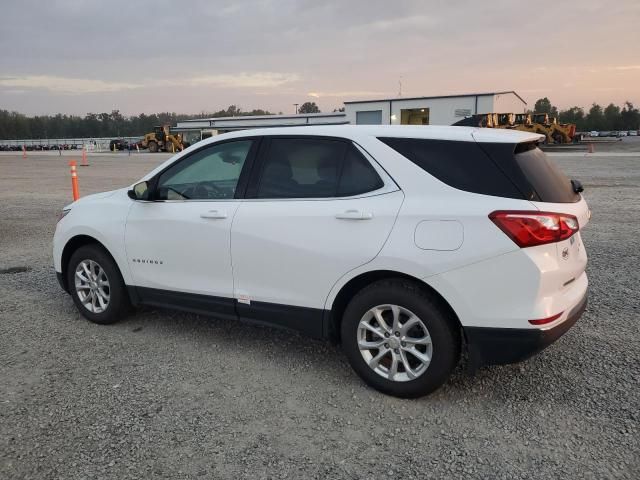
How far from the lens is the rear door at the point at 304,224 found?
11.2 feet

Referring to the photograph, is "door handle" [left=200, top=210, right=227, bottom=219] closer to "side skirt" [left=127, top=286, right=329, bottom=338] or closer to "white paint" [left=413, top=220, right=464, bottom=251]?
"side skirt" [left=127, top=286, right=329, bottom=338]

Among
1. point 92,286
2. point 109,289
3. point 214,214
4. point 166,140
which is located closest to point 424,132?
point 214,214

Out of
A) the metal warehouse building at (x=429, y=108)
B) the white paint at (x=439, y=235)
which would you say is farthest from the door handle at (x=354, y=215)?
the metal warehouse building at (x=429, y=108)

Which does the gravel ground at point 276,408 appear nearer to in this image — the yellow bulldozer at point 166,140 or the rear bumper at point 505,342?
the rear bumper at point 505,342

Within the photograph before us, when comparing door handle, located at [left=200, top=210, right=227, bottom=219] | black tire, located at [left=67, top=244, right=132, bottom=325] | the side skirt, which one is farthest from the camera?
black tire, located at [left=67, top=244, right=132, bottom=325]

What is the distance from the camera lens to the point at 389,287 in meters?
3.34

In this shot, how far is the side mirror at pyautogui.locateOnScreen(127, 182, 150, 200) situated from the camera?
14.7 ft

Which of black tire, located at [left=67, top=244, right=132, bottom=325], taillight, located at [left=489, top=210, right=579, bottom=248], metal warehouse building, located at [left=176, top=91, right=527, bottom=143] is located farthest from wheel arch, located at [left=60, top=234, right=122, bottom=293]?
metal warehouse building, located at [left=176, top=91, right=527, bottom=143]

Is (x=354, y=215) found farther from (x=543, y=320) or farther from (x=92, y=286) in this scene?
(x=92, y=286)

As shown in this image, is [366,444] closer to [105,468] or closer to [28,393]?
[105,468]

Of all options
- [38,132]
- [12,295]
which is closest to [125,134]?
[38,132]

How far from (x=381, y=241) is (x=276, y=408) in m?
1.27

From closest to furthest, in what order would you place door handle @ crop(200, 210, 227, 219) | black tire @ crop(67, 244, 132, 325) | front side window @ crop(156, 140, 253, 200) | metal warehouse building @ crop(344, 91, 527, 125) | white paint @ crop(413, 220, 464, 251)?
white paint @ crop(413, 220, 464, 251), door handle @ crop(200, 210, 227, 219), front side window @ crop(156, 140, 253, 200), black tire @ crop(67, 244, 132, 325), metal warehouse building @ crop(344, 91, 527, 125)

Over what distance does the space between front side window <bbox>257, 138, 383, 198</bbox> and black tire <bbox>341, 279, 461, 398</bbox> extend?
2.30ft
